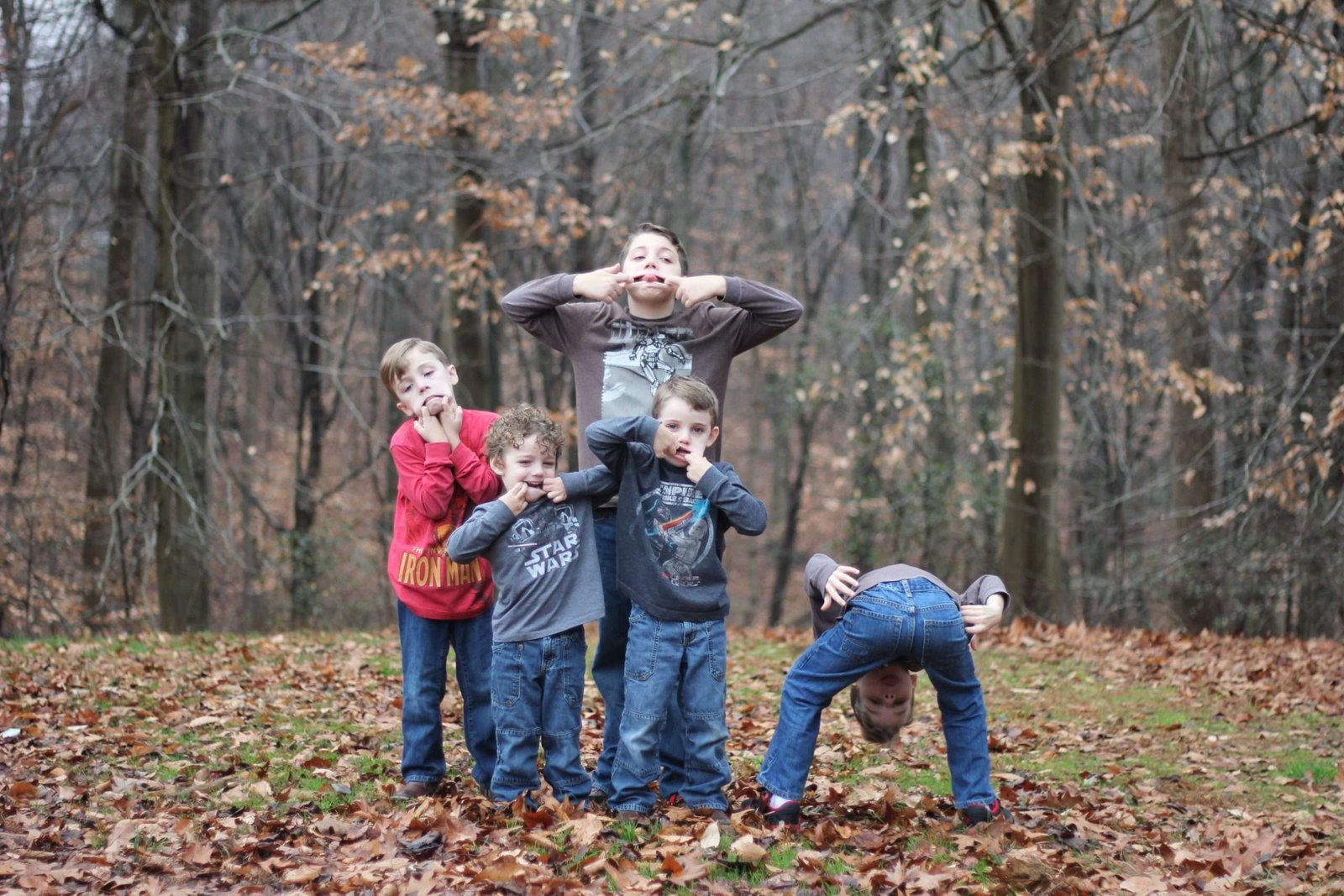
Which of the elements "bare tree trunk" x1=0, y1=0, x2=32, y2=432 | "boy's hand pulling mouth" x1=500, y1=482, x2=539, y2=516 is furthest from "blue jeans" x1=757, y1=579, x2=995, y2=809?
"bare tree trunk" x1=0, y1=0, x2=32, y2=432

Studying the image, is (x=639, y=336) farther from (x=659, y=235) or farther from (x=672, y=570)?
(x=672, y=570)

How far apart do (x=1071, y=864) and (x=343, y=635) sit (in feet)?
28.1

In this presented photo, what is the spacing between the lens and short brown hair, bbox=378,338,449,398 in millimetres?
5238

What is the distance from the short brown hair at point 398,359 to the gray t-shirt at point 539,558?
70cm

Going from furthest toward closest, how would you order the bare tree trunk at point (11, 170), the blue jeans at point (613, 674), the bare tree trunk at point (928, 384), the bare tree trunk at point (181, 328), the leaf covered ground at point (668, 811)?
the bare tree trunk at point (928, 384) → the bare tree trunk at point (181, 328) → the bare tree trunk at point (11, 170) → the blue jeans at point (613, 674) → the leaf covered ground at point (668, 811)

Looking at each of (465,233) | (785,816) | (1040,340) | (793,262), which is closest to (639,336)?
(785,816)

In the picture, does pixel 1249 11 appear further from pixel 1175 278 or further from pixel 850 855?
pixel 850 855

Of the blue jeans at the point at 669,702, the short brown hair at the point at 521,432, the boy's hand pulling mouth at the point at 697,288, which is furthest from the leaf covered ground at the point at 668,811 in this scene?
the boy's hand pulling mouth at the point at 697,288

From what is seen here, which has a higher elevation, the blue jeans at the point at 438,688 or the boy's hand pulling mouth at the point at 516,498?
the boy's hand pulling mouth at the point at 516,498

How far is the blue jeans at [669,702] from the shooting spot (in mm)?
4809

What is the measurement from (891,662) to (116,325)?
1041cm

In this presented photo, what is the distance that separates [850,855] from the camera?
4.62 metres

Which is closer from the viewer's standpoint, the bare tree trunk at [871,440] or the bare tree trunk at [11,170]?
the bare tree trunk at [11,170]

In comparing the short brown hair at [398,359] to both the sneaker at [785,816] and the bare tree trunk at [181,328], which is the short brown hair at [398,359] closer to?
the sneaker at [785,816]
